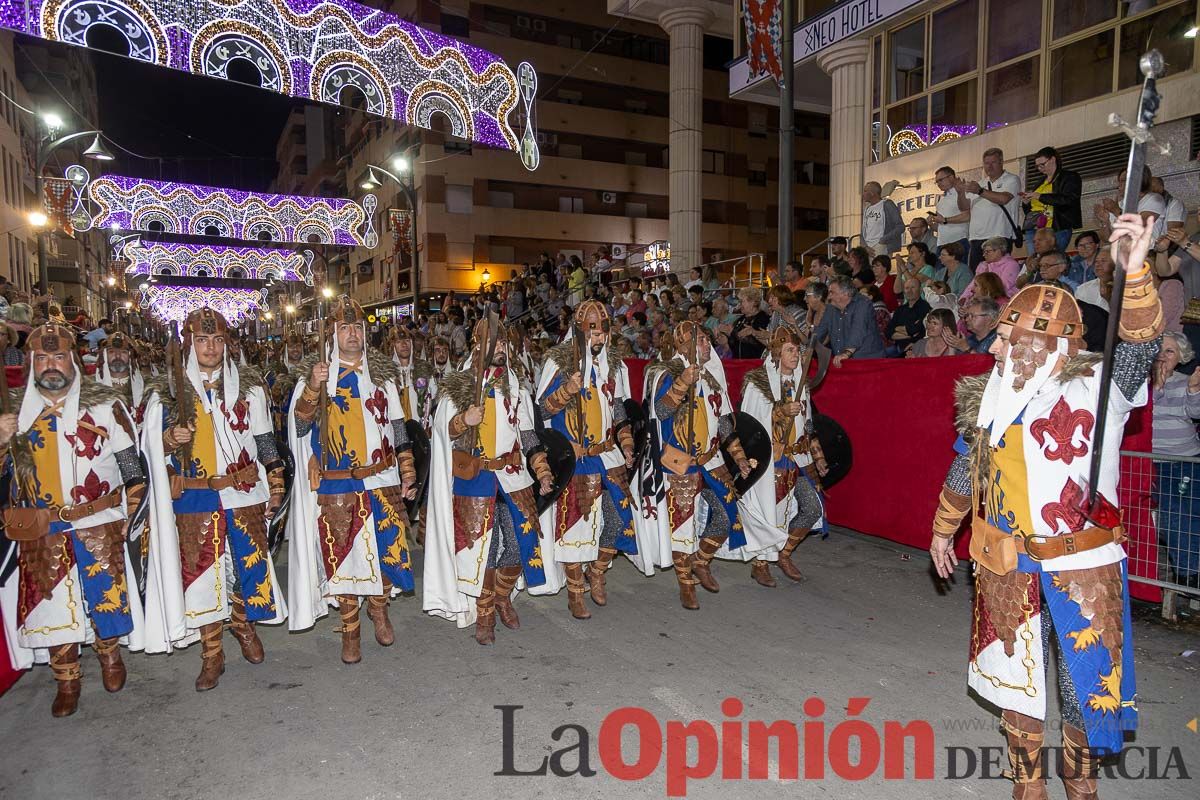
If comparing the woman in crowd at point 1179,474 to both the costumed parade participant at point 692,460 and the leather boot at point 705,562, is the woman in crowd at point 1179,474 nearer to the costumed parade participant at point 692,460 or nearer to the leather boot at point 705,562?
the costumed parade participant at point 692,460

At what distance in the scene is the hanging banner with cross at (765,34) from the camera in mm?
9266

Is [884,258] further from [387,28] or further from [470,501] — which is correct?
[387,28]

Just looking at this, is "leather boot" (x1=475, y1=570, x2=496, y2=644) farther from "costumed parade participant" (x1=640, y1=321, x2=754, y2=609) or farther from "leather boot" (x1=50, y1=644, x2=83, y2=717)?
"leather boot" (x1=50, y1=644, x2=83, y2=717)

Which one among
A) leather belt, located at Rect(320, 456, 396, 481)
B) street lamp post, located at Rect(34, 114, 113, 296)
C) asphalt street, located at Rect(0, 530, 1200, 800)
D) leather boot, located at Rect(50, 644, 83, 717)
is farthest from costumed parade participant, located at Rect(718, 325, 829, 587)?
street lamp post, located at Rect(34, 114, 113, 296)

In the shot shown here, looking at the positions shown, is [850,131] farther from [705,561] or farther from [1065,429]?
[1065,429]

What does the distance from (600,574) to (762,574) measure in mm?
1347

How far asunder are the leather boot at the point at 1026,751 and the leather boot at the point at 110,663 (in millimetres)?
4501

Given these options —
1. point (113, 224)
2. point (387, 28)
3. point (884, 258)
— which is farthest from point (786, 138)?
point (113, 224)

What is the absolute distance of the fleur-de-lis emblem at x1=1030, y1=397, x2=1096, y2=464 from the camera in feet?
9.23

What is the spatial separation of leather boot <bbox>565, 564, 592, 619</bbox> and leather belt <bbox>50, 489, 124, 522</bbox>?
2863 millimetres

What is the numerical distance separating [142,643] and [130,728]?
0.69 metres

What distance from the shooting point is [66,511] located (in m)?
3.99

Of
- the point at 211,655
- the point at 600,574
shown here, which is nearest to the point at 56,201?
the point at 211,655

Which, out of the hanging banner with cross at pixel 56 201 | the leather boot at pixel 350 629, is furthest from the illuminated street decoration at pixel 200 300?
the leather boot at pixel 350 629
